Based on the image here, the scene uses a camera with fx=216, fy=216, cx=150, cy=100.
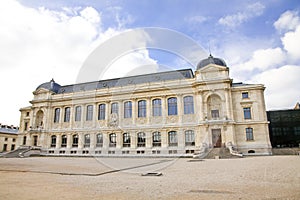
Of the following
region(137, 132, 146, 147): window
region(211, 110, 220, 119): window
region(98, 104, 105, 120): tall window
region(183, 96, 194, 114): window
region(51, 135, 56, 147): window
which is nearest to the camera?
region(211, 110, 220, 119): window

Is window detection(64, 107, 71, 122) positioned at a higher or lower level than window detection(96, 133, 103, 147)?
higher

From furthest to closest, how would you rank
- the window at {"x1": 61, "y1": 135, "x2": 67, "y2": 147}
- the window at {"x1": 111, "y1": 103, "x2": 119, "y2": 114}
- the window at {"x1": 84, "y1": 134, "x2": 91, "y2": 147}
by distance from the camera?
the window at {"x1": 61, "y1": 135, "x2": 67, "y2": 147} → the window at {"x1": 84, "y1": 134, "x2": 91, "y2": 147} → the window at {"x1": 111, "y1": 103, "x2": 119, "y2": 114}

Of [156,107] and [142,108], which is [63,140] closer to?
[142,108]

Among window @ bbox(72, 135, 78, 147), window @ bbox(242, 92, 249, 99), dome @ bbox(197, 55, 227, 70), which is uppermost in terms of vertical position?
dome @ bbox(197, 55, 227, 70)

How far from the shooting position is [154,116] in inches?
1441

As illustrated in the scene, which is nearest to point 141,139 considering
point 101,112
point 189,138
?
point 189,138

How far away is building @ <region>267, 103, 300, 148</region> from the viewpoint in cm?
3797

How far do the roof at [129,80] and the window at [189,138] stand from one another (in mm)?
9526

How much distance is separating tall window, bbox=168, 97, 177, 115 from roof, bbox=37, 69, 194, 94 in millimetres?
4052

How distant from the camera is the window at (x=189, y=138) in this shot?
3356 cm

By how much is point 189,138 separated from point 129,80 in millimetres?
16051

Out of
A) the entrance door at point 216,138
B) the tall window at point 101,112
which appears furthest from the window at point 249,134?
the tall window at point 101,112

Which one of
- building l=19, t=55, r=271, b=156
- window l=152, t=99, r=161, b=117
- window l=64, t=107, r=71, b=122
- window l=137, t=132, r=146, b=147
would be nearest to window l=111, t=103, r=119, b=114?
building l=19, t=55, r=271, b=156

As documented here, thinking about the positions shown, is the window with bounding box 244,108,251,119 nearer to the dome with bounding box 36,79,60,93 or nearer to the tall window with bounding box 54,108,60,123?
the tall window with bounding box 54,108,60,123
